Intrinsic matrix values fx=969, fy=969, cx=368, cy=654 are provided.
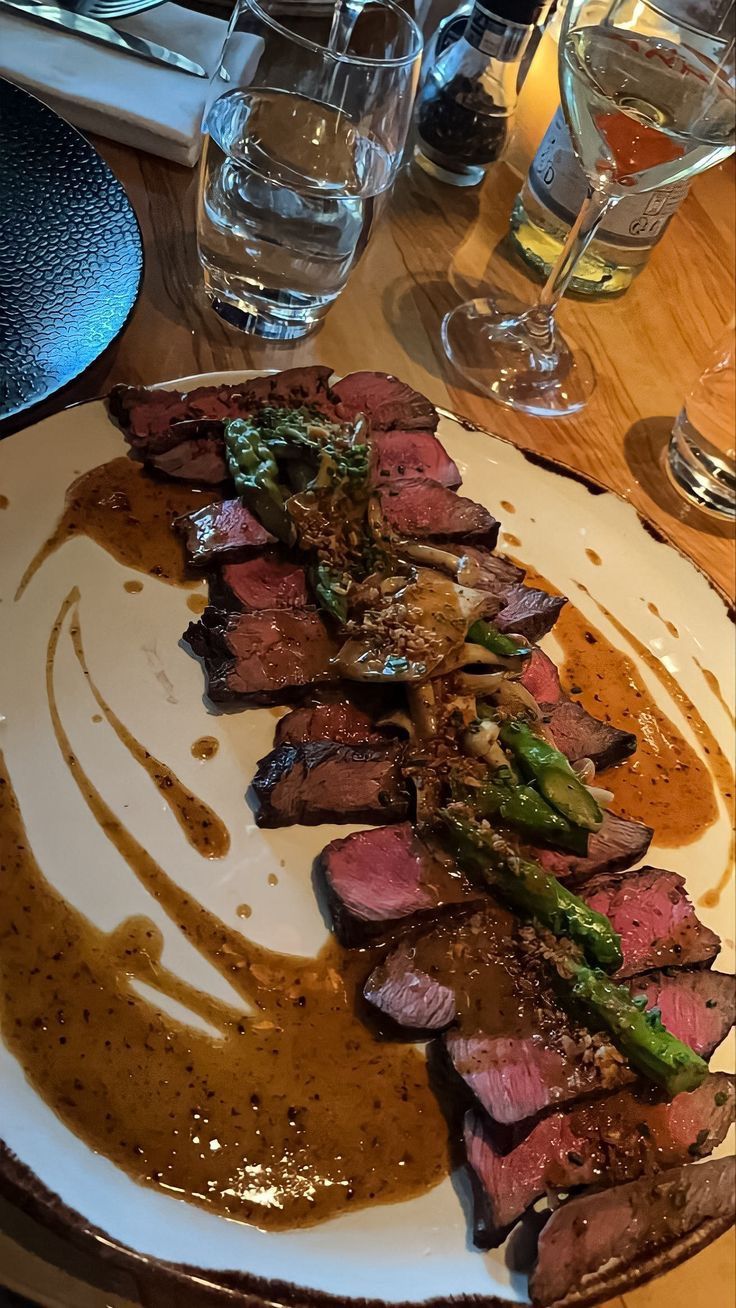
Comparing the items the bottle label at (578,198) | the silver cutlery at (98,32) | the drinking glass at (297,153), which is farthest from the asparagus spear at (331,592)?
the silver cutlery at (98,32)

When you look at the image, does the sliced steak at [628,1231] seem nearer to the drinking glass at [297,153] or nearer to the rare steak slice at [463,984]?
the rare steak slice at [463,984]

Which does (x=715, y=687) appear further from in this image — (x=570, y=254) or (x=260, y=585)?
(x=570, y=254)

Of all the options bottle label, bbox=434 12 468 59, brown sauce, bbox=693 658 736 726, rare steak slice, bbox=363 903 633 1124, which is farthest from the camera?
bottle label, bbox=434 12 468 59

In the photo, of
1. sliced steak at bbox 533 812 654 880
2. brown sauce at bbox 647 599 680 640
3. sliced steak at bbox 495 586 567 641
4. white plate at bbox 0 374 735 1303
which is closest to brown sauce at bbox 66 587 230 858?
white plate at bbox 0 374 735 1303

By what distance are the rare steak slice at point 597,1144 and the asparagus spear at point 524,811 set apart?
35cm

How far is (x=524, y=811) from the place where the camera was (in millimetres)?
1433

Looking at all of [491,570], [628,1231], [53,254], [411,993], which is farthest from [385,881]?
[53,254]

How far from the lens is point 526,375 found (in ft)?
7.50

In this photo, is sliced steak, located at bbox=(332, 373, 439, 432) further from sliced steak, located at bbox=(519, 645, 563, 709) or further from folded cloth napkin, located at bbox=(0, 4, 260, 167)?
folded cloth napkin, located at bbox=(0, 4, 260, 167)

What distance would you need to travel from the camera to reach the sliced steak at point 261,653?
59.4 inches

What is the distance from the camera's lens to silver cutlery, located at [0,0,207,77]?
221 centimetres

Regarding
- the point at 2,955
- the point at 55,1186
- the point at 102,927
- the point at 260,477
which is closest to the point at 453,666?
the point at 260,477

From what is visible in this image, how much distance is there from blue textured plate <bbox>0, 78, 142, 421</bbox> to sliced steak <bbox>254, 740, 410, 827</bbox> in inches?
26.4

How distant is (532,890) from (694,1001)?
0.28 metres
